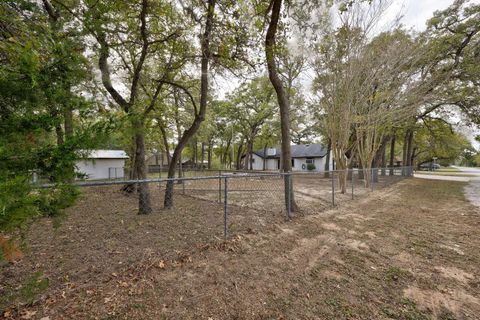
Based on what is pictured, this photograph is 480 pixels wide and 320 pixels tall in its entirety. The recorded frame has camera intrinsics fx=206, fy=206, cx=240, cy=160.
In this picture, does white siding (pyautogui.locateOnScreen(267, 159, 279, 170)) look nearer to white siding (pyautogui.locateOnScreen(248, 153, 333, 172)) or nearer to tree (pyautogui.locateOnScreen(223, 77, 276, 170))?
white siding (pyautogui.locateOnScreen(248, 153, 333, 172))

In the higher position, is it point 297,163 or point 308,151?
point 308,151

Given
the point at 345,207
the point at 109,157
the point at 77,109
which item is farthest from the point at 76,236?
the point at 109,157

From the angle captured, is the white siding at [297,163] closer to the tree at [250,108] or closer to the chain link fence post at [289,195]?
the tree at [250,108]

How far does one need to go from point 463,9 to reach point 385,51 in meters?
8.20

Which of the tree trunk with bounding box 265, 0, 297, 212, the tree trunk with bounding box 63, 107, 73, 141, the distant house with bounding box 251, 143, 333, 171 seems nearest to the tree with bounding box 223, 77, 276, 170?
the distant house with bounding box 251, 143, 333, 171

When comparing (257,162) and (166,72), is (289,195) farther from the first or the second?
(257,162)

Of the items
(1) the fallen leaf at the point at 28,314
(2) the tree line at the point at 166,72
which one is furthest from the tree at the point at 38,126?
(1) the fallen leaf at the point at 28,314

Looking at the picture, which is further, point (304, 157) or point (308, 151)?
point (308, 151)

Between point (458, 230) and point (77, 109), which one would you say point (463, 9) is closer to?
point (458, 230)

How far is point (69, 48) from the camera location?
1.96 meters

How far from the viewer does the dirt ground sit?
7.11 feet

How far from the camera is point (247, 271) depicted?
291 centimetres

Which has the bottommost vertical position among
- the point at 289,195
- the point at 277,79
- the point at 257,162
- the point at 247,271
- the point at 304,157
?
the point at 247,271

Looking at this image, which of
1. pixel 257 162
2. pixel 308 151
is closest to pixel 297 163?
pixel 308 151
